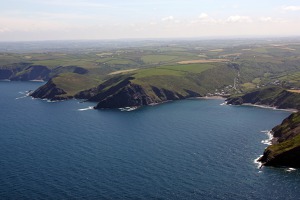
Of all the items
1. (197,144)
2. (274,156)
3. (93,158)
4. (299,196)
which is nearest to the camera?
(299,196)

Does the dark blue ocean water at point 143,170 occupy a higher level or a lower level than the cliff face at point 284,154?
lower

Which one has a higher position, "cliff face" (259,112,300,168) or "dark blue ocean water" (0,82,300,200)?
"cliff face" (259,112,300,168)

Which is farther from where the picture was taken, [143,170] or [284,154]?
[284,154]

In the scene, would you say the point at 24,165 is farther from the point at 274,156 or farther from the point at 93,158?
the point at 274,156

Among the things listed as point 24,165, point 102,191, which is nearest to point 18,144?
point 24,165

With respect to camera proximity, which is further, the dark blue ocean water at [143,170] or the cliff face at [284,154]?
the cliff face at [284,154]

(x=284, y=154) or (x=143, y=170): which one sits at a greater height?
(x=284, y=154)

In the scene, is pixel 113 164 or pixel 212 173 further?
pixel 113 164

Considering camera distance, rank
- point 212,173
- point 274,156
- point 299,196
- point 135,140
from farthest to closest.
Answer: point 135,140, point 274,156, point 212,173, point 299,196

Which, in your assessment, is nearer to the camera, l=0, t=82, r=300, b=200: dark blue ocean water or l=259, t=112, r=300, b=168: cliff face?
l=0, t=82, r=300, b=200: dark blue ocean water

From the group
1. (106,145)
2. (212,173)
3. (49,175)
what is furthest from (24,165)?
(212,173)
